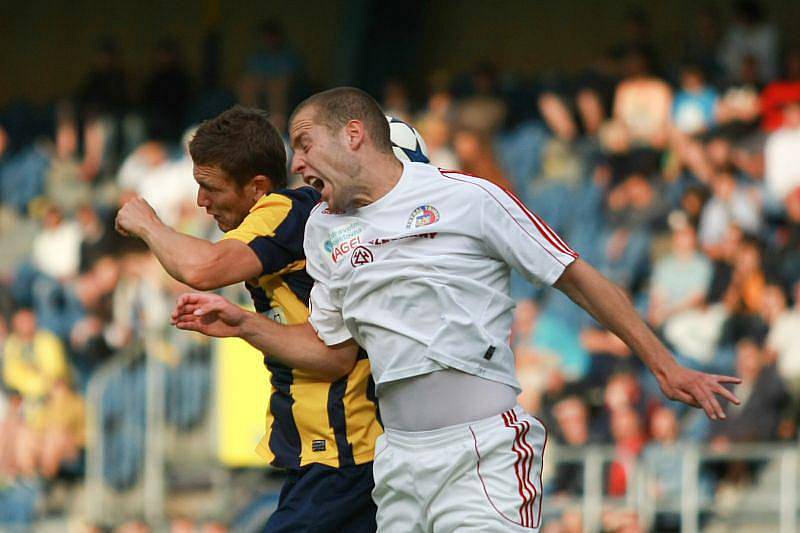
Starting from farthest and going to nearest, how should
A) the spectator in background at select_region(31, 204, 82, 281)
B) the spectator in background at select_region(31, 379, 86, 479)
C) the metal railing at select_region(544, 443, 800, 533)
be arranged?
the spectator in background at select_region(31, 204, 82, 281)
the spectator in background at select_region(31, 379, 86, 479)
the metal railing at select_region(544, 443, 800, 533)

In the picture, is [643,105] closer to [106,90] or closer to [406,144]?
[106,90]

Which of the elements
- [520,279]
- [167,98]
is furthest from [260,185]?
[167,98]

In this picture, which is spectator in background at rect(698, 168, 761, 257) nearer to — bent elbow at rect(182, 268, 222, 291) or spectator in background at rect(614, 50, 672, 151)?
spectator in background at rect(614, 50, 672, 151)

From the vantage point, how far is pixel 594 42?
17.8m

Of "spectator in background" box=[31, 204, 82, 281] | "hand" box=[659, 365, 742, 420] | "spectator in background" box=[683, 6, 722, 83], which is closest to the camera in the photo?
"hand" box=[659, 365, 742, 420]

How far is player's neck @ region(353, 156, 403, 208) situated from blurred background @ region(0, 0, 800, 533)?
5.96 m

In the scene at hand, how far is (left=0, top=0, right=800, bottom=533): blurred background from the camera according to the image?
10.7 m

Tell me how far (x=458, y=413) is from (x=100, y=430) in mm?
8663

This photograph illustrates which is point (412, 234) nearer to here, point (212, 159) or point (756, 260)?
point (212, 159)

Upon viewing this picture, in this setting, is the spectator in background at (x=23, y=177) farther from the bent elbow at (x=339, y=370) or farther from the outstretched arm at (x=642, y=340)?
the outstretched arm at (x=642, y=340)

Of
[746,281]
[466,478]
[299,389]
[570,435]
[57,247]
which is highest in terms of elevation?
[57,247]

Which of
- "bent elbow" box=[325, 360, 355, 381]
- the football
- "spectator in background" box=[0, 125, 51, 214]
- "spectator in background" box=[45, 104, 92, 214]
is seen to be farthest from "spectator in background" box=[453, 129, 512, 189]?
"bent elbow" box=[325, 360, 355, 381]

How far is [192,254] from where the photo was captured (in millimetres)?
4340

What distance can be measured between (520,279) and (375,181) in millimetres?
8477
